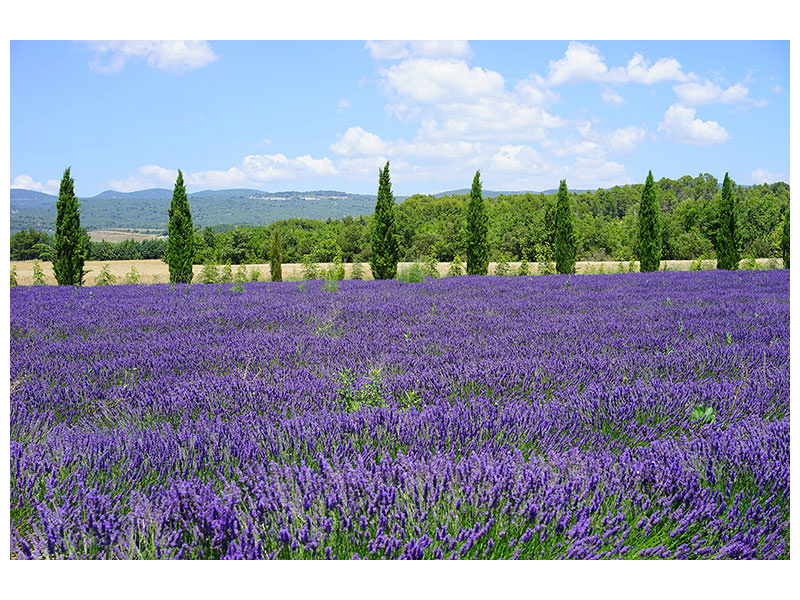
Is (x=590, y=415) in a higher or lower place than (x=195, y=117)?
lower

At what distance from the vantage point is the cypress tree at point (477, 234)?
16672 mm

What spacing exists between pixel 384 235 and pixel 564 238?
606 centimetres

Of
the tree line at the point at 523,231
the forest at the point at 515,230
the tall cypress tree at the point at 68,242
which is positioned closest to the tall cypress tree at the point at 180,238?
the tall cypress tree at the point at 68,242

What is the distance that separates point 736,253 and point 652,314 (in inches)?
543

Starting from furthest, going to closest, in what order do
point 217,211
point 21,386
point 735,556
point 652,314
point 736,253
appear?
1. point 217,211
2. point 736,253
3. point 652,314
4. point 21,386
5. point 735,556

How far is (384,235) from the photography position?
15.8 m

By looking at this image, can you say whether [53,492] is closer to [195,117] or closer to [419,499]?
[419,499]

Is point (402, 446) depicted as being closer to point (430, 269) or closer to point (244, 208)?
point (430, 269)

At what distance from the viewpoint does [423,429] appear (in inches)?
75.6

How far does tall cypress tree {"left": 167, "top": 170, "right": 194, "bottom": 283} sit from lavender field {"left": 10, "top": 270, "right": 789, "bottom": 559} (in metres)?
11.6

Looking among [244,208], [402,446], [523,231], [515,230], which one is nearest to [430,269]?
[402,446]

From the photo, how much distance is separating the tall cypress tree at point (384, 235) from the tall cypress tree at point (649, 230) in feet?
25.9

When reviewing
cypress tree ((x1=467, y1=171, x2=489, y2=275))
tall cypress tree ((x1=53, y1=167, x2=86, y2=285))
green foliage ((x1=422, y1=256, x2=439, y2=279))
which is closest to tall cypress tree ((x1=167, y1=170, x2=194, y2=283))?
tall cypress tree ((x1=53, y1=167, x2=86, y2=285))
